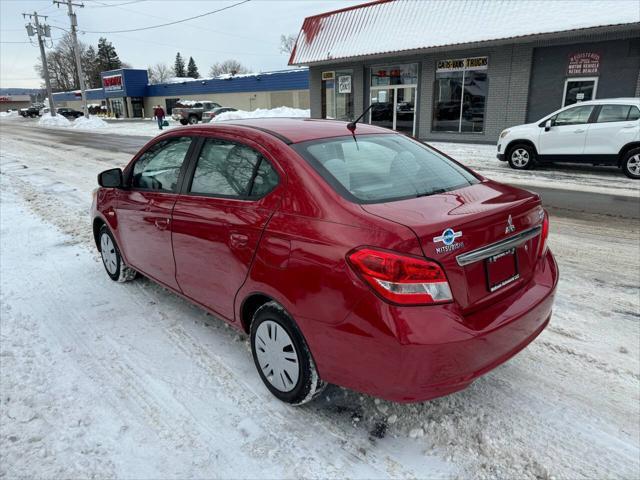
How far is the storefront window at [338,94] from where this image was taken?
76.0 feet

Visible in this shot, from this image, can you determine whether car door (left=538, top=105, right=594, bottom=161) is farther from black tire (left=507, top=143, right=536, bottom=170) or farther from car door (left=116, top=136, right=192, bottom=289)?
car door (left=116, top=136, right=192, bottom=289)

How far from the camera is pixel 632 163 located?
422 inches

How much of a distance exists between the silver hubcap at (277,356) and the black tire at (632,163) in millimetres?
11083

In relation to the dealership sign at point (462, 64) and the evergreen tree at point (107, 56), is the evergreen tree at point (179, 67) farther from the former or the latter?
the dealership sign at point (462, 64)

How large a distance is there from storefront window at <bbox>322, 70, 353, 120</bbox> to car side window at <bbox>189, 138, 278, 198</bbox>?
68.4ft

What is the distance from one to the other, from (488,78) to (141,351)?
59.3 ft

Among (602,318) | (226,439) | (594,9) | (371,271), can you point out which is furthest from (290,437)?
(594,9)

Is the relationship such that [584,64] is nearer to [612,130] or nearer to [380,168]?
[612,130]

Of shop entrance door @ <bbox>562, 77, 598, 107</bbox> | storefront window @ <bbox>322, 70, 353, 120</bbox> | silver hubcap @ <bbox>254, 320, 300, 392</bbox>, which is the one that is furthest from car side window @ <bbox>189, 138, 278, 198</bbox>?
storefront window @ <bbox>322, 70, 353, 120</bbox>

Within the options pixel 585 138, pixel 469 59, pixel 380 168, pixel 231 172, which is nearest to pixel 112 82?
pixel 469 59

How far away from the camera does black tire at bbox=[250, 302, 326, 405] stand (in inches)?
104

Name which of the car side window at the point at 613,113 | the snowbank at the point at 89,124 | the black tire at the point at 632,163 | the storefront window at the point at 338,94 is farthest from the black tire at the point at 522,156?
the snowbank at the point at 89,124

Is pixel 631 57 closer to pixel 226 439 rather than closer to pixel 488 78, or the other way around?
pixel 488 78

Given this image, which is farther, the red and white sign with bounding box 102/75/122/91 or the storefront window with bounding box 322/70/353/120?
the red and white sign with bounding box 102/75/122/91
